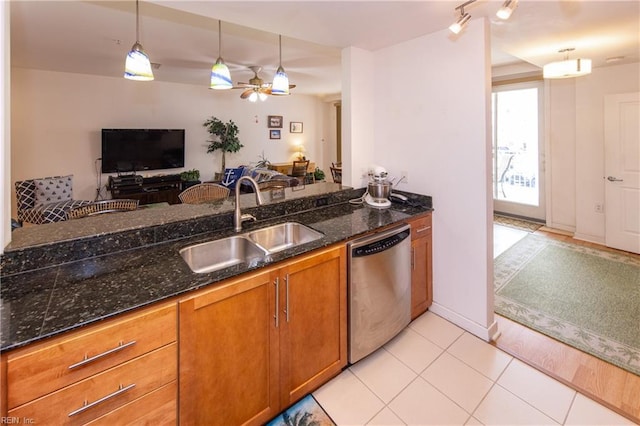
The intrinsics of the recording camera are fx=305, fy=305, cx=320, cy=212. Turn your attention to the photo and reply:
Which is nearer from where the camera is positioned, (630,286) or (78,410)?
(78,410)

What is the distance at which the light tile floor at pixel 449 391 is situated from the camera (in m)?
1.62

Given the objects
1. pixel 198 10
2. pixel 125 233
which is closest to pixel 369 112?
pixel 198 10

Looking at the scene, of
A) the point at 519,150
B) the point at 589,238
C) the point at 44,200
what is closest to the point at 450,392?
the point at 589,238

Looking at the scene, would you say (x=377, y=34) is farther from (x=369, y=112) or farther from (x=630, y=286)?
(x=630, y=286)

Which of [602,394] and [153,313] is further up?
[153,313]

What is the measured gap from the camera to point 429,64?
2389 millimetres

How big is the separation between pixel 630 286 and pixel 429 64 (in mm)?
2862

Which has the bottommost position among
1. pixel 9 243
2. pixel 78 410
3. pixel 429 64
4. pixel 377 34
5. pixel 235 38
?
pixel 78 410

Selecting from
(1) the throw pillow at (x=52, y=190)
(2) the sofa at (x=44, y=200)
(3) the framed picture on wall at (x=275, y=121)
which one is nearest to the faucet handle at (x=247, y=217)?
(2) the sofa at (x=44, y=200)

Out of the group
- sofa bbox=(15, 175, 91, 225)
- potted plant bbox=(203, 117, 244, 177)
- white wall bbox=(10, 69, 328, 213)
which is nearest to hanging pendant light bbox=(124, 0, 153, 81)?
sofa bbox=(15, 175, 91, 225)

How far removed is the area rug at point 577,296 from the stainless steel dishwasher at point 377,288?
1.14 metres

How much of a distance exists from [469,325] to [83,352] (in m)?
2.37

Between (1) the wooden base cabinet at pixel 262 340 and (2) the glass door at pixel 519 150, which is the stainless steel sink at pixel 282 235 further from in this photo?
(2) the glass door at pixel 519 150

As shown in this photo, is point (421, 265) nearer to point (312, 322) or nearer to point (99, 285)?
point (312, 322)
